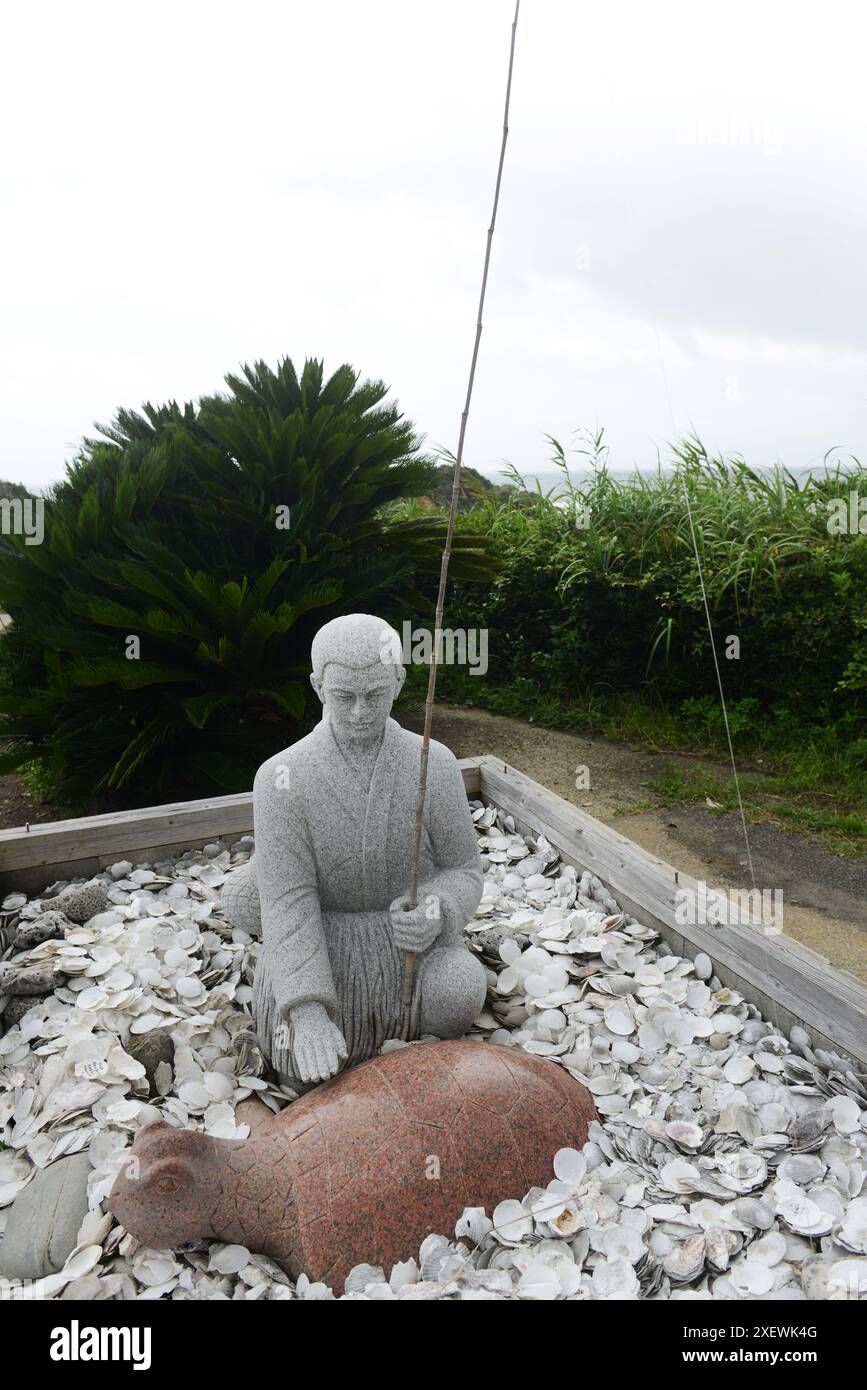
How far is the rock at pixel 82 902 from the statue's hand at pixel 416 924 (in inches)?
55.3

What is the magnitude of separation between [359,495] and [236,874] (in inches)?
92.7

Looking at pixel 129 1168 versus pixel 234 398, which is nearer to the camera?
pixel 129 1168

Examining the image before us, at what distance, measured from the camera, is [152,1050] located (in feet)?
8.02

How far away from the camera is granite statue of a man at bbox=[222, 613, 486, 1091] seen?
2182 mm

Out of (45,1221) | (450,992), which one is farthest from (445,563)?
(45,1221)

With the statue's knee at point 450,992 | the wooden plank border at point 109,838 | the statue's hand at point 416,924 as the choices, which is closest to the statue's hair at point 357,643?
the statue's hand at point 416,924

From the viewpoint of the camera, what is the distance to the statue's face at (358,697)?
2.17m

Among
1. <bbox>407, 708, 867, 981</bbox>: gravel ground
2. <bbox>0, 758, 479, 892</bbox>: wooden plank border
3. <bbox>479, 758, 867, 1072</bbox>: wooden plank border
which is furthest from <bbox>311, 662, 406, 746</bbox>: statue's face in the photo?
<bbox>407, 708, 867, 981</bbox>: gravel ground

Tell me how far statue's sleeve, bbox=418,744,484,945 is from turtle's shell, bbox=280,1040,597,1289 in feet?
1.10

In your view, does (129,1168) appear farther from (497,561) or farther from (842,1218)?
(497,561)

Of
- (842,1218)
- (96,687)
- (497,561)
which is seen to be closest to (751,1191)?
(842,1218)

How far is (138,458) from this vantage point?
457 cm

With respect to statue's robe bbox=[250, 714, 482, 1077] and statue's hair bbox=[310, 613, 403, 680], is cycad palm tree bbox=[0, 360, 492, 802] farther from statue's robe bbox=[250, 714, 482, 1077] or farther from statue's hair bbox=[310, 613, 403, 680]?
statue's hair bbox=[310, 613, 403, 680]

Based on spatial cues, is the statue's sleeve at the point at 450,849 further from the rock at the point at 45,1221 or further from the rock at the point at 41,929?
the rock at the point at 41,929
